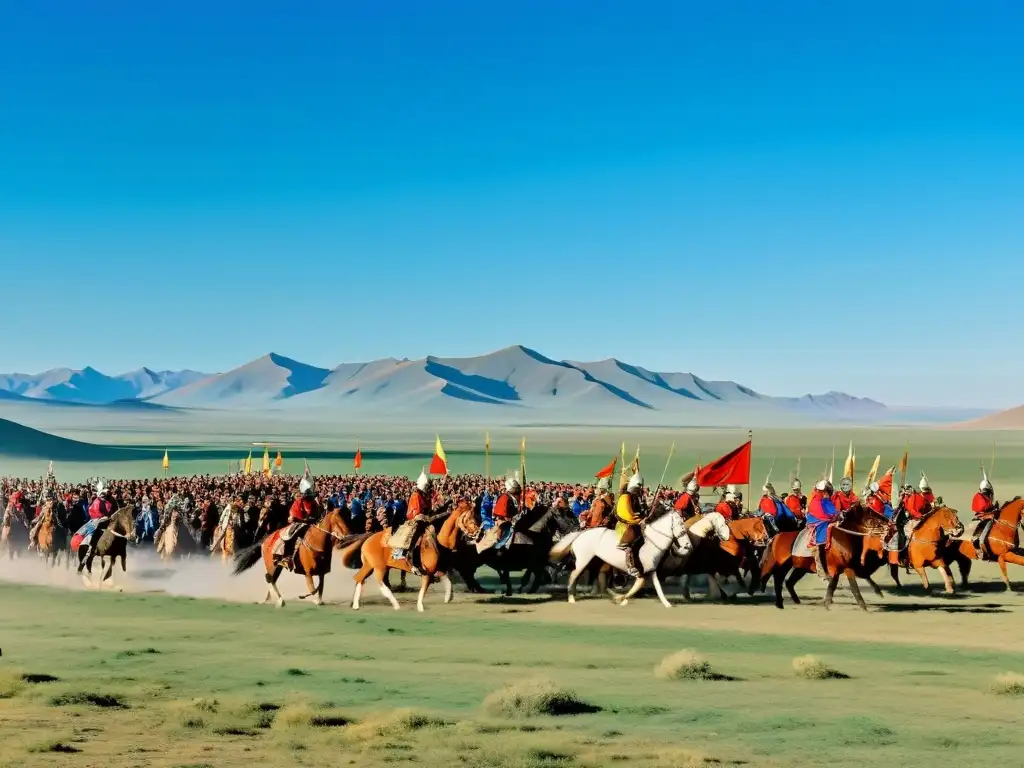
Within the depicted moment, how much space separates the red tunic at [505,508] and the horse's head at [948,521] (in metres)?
7.70

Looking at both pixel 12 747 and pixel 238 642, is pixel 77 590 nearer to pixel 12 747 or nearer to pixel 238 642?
pixel 238 642

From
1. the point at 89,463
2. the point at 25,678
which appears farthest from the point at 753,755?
the point at 89,463

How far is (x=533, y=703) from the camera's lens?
12.9 m

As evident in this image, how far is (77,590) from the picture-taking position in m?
24.1

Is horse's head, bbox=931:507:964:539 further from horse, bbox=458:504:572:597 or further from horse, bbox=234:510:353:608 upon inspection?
horse, bbox=234:510:353:608

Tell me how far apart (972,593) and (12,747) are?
17623mm

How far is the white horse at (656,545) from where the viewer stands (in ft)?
67.8

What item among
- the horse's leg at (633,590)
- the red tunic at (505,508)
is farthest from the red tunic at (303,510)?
the horse's leg at (633,590)

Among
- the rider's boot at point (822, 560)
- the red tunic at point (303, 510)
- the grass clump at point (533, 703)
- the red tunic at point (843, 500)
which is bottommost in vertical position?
the grass clump at point (533, 703)

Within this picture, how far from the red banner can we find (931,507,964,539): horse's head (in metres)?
3.79

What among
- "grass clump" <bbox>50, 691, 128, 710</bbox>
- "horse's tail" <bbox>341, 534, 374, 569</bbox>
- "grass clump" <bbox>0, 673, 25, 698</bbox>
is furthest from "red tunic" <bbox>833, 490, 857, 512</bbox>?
"grass clump" <bbox>0, 673, 25, 698</bbox>

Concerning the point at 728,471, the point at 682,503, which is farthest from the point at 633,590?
the point at 728,471

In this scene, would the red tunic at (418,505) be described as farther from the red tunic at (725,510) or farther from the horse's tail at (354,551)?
the red tunic at (725,510)

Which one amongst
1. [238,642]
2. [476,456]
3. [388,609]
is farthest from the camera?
[476,456]
